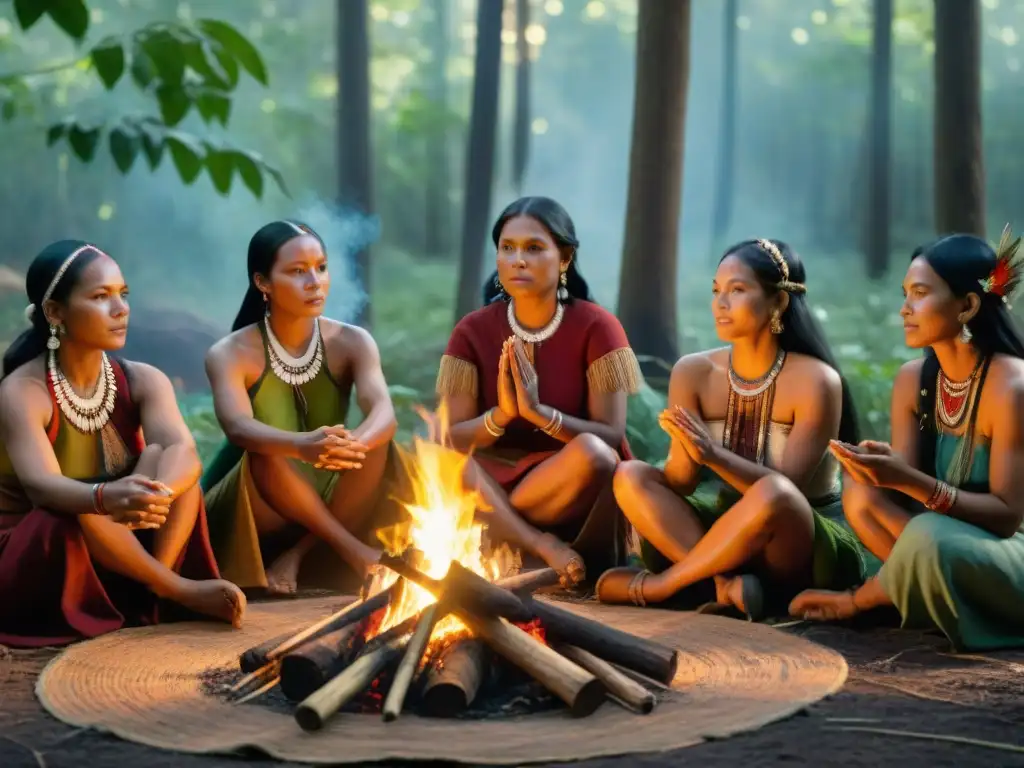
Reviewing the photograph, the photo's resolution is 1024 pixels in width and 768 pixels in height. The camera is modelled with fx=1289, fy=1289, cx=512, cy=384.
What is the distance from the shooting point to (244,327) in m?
5.21

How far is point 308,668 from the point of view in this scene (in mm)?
3553

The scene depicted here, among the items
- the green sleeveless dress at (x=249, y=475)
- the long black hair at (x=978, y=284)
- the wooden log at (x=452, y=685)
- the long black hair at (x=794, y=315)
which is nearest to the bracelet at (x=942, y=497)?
the long black hair at (x=978, y=284)

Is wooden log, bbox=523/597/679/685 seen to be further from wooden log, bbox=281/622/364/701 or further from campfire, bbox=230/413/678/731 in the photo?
wooden log, bbox=281/622/364/701

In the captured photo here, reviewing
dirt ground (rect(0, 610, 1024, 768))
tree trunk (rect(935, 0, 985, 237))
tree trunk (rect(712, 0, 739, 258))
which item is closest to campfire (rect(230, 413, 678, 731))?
dirt ground (rect(0, 610, 1024, 768))

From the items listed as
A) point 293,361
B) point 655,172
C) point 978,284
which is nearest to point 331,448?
point 293,361

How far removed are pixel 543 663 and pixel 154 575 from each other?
1616mm

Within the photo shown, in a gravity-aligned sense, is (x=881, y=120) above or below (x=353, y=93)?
above

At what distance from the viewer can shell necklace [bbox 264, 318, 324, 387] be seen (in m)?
5.14

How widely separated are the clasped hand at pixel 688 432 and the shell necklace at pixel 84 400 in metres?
1.97

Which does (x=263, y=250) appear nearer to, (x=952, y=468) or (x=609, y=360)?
(x=609, y=360)

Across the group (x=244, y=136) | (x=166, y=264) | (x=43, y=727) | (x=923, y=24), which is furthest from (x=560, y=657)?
(x=923, y=24)

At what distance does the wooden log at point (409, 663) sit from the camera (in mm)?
3393

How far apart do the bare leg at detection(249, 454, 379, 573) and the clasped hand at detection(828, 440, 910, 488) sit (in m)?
1.89

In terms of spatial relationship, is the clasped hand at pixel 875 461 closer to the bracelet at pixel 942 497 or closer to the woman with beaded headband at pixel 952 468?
the woman with beaded headband at pixel 952 468
